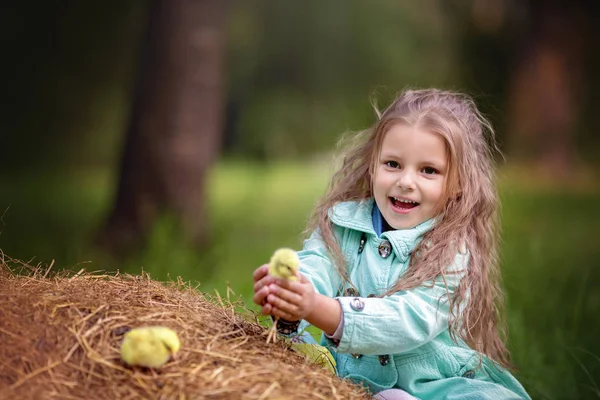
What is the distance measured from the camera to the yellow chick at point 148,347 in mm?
2113

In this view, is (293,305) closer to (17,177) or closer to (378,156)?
(378,156)

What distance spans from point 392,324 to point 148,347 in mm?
878

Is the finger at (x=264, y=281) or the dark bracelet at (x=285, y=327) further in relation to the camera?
the dark bracelet at (x=285, y=327)

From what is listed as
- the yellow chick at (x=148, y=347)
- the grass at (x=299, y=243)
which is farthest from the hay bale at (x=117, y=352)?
the grass at (x=299, y=243)

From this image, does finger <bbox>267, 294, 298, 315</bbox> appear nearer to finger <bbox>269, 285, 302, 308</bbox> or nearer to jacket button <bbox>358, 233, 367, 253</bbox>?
finger <bbox>269, 285, 302, 308</bbox>

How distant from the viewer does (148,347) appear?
211cm

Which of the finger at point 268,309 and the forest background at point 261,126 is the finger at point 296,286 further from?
the forest background at point 261,126

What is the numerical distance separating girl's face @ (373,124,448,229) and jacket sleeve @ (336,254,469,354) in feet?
1.08

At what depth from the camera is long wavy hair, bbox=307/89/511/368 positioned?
2.88 meters

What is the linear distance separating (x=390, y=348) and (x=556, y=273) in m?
3.65

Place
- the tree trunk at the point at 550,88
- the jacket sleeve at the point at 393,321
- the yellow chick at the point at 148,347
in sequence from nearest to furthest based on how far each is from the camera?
the yellow chick at the point at 148,347 < the jacket sleeve at the point at 393,321 < the tree trunk at the point at 550,88

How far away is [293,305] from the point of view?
2.49 meters

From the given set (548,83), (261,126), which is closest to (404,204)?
(548,83)

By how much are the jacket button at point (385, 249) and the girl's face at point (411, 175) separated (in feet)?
0.26
